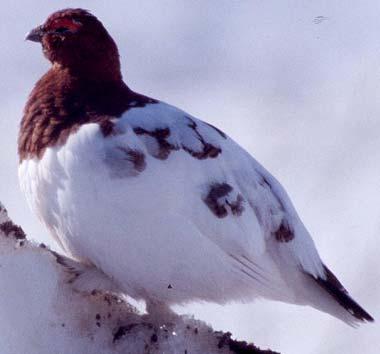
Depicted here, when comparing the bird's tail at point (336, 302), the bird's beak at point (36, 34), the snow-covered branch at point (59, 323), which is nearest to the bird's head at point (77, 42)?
the bird's beak at point (36, 34)

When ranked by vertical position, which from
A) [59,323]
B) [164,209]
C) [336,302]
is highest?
[164,209]

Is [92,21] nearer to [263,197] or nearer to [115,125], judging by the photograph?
[115,125]

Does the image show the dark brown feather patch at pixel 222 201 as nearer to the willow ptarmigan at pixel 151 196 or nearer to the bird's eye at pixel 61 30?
the willow ptarmigan at pixel 151 196

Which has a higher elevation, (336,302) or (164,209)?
(164,209)

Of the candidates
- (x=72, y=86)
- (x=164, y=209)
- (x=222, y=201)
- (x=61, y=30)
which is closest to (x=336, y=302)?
(x=222, y=201)


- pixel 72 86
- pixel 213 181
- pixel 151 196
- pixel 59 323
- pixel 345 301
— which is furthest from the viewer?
pixel 345 301

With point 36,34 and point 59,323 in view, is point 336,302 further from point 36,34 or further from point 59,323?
point 36,34

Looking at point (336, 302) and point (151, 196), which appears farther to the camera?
point (336, 302)
